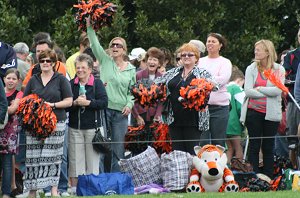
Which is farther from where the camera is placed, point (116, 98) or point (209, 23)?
point (209, 23)

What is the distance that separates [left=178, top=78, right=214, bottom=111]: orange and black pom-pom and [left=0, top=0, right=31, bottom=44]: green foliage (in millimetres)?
9127

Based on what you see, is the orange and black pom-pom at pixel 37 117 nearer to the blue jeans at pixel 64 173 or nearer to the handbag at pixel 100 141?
the blue jeans at pixel 64 173

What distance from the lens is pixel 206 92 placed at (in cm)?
1748

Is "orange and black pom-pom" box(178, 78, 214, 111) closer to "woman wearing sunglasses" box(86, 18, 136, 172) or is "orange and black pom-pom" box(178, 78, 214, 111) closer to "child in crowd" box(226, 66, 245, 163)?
"woman wearing sunglasses" box(86, 18, 136, 172)

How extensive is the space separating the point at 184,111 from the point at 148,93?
28.8 inches

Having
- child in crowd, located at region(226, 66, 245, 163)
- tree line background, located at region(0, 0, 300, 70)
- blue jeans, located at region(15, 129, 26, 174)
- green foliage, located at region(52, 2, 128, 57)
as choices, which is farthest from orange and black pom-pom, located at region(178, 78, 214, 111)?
green foliage, located at region(52, 2, 128, 57)

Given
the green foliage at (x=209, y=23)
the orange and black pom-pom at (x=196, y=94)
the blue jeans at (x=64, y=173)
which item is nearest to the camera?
the orange and black pom-pom at (x=196, y=94)

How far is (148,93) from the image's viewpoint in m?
18.1

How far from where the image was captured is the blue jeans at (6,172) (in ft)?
55.3

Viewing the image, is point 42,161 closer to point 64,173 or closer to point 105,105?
point 64,173

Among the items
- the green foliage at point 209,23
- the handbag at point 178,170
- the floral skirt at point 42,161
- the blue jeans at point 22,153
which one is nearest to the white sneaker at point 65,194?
the floral skirt at point 42,161

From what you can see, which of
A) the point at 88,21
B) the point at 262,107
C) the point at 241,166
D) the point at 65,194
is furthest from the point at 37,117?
the point at 262,107

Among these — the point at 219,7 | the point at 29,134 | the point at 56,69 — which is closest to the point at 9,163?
the point at 29,134

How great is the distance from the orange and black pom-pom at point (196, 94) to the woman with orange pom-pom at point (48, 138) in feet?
5.71
